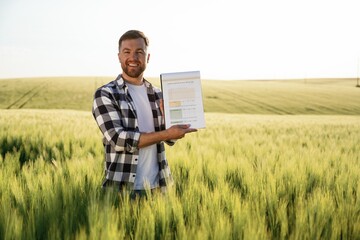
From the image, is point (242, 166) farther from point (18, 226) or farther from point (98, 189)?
point (18, 226)

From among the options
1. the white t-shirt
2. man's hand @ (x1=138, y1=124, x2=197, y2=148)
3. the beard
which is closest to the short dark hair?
the beard

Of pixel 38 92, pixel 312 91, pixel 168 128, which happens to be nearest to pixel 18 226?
pixel 168 128

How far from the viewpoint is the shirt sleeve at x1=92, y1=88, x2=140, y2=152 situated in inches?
97.1

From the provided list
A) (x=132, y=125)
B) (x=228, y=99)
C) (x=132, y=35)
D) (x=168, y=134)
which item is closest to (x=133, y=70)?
(x=132, y=35)

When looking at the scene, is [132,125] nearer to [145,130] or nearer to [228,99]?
[145,130]

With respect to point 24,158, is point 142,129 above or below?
above

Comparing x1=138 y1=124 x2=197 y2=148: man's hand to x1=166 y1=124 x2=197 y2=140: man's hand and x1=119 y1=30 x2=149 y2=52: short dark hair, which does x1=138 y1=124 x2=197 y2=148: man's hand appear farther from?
x1=119 y1=30 x2=149 y2=52: short dark hair

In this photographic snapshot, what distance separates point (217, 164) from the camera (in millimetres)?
3342

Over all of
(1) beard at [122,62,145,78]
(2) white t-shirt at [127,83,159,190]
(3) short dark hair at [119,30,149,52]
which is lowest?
(2) white t-shirt at [127,83,159,190]

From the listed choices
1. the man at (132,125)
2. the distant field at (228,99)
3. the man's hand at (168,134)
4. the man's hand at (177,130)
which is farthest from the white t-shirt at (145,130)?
the distant field at (228,99)

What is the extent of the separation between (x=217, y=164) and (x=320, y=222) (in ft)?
5.01

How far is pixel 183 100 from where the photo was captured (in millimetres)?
2441

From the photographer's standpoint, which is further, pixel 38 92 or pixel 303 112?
pixel 38 92

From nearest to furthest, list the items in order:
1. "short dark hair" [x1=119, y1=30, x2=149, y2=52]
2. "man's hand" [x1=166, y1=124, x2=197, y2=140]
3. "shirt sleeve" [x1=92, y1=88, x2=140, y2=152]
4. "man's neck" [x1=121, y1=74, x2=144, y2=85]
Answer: "man's hand" [x1=166, y1=124, x2=197, y2=140]
"shirt sleeve" [x1=92, y1=88, x2=140, y2=152]
"short dark hair" [x1=119, y1=30, x2=149, y2=52]
"man's neck" [x1=121, y1=74, x2=144, y2=85]
